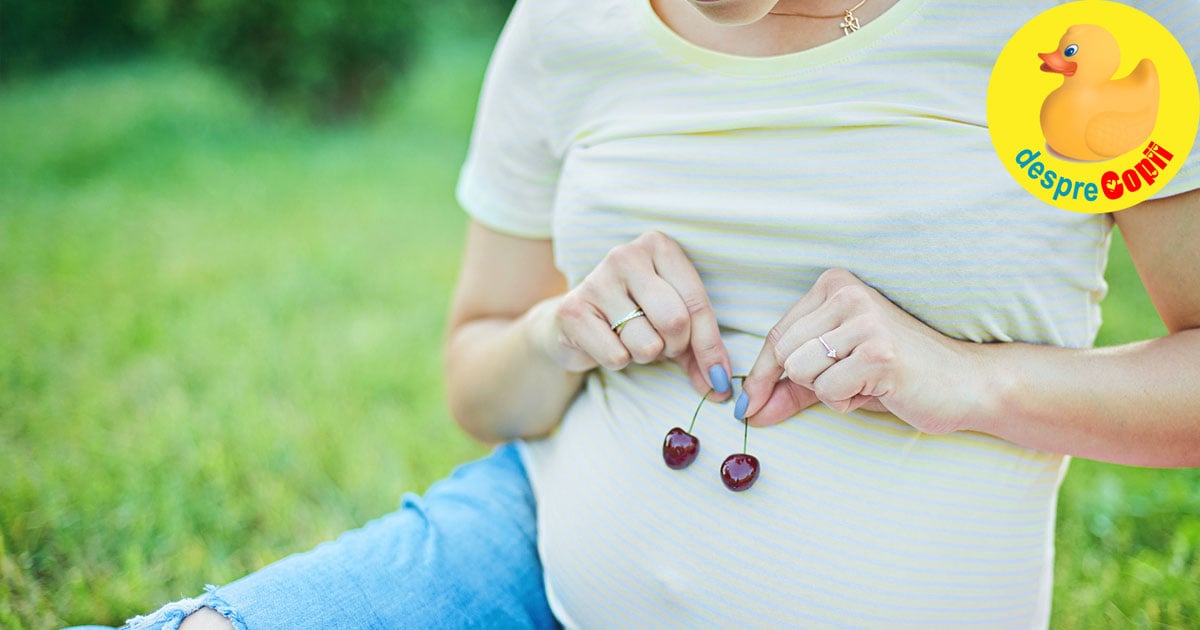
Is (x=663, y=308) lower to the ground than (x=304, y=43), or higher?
higher

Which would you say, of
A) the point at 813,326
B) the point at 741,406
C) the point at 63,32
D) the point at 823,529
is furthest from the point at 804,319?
the point at 63,32

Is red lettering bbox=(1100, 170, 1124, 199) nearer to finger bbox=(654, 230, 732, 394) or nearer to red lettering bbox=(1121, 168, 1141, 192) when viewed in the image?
red lettering bbox=(1121, 168, 1141, 192)

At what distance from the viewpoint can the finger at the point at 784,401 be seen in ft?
3.48

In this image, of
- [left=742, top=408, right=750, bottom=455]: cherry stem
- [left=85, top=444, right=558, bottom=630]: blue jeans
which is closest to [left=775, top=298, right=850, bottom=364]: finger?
[left=742, top=408, right=750, bottom=455]: cherry stem

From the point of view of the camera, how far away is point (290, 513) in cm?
196

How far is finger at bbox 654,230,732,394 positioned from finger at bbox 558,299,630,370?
0.08m

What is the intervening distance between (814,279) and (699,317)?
14 cm

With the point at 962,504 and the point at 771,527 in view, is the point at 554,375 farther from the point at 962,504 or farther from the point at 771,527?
the point at 962,504

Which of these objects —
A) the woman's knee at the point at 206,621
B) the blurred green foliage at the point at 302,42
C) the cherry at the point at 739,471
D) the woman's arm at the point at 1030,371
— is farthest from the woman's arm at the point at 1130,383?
the blurred green foliage at the point at 302,42

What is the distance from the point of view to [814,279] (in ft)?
3.56

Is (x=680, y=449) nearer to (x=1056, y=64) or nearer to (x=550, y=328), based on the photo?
(x=550, y=328)

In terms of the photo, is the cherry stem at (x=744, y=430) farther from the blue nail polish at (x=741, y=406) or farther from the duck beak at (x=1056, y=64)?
the duck beak at (x=1056, y=64)

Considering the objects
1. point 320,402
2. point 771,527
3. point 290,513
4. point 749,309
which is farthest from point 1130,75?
point 320,402

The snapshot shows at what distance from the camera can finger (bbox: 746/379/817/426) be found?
106cm
